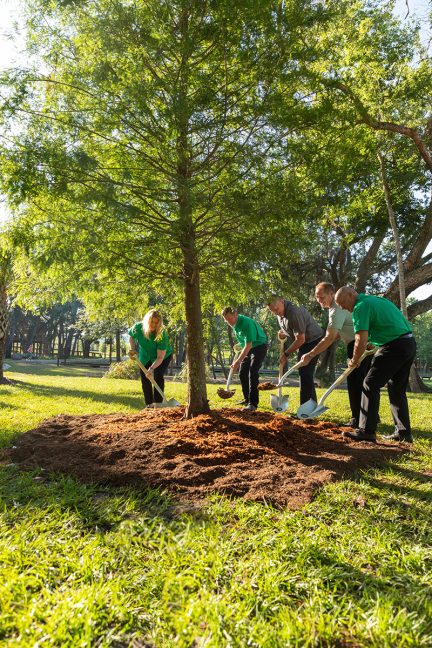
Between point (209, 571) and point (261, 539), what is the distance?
0.43m

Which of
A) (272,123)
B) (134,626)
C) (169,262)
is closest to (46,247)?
(169,262)

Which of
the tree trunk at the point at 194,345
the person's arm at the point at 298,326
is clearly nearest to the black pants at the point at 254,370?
the person's arm at the point at 298,326

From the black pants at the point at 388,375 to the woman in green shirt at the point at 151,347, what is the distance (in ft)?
8.43

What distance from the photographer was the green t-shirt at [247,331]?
21.8ft

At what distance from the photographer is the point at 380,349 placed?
192 inches

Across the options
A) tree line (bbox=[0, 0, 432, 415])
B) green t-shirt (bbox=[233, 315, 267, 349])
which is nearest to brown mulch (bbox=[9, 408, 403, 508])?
tree line (bbox=[0, 0, 432, 415])

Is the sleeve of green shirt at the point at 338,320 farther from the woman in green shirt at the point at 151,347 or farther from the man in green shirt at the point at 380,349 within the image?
the woman in green shirt at the point at 151,347

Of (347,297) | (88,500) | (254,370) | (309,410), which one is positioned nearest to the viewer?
(88,500)

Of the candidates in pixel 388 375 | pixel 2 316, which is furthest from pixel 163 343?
pixel 2 316

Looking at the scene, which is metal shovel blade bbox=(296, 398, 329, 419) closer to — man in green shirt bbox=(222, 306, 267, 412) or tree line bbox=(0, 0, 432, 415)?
man in green shirt bbox=(222, 306, 267, 412)

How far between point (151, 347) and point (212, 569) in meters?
4.74

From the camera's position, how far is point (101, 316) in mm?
5363

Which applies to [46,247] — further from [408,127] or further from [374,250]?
[374,250]

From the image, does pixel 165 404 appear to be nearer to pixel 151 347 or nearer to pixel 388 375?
pixel 151 347
